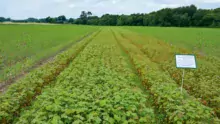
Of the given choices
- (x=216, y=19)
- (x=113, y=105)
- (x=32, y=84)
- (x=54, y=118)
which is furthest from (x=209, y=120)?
(x=216, y=19)

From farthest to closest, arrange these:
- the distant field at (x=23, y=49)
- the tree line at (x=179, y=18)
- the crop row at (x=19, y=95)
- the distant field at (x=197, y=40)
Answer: the tree line at (x=179, y=18), the distant field at (x=197, y=40), the distant field at (x=23, y=49), the crop row at (x=19, y=95)

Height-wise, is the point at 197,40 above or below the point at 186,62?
below

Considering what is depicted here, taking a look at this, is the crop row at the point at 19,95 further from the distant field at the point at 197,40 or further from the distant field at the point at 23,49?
the distant field at the point at 197,40

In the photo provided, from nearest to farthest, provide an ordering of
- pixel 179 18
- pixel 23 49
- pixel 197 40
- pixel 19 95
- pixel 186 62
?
pixel 19 95
pixel 186 62
pixel 23 49
pixel 197 40
pixel 179 18

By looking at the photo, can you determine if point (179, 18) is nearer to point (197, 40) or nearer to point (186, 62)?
point (197, 40)

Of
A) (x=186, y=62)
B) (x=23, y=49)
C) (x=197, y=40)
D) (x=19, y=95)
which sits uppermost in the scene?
(x=186, y=62)

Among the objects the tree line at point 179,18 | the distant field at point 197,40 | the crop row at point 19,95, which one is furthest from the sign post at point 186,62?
the tree line at point 179,18

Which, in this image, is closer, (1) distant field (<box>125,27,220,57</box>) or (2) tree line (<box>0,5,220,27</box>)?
(1) distant field (<box>125,27,220,57</box>)

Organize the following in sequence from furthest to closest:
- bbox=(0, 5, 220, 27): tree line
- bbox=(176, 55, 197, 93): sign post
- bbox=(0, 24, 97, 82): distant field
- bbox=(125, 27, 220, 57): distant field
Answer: bbox=(0, 5, 220, 27): tree line
bbox=(125, 27, 220, 57): distant field
bbox=(0, 24, 97, 82): distant field
bbox=(176, 55, 197, 93): sign post

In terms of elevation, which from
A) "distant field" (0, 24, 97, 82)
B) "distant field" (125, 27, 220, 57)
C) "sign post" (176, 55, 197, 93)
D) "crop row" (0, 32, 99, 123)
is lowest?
"distant field" (125, 27, 220, 57)

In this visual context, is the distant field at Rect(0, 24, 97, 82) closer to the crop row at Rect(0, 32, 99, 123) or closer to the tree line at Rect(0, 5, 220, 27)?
the crop row at Rect(0, 32, 99, 123)

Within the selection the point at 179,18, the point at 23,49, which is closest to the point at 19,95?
the point at 23,49

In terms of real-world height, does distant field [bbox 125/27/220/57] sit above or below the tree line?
below

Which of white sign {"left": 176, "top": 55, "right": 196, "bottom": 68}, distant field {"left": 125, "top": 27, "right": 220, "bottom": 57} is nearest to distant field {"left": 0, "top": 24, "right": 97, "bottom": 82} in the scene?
white sign {"left": 176, "top": 55, "right": 196, "bottom": 68}
